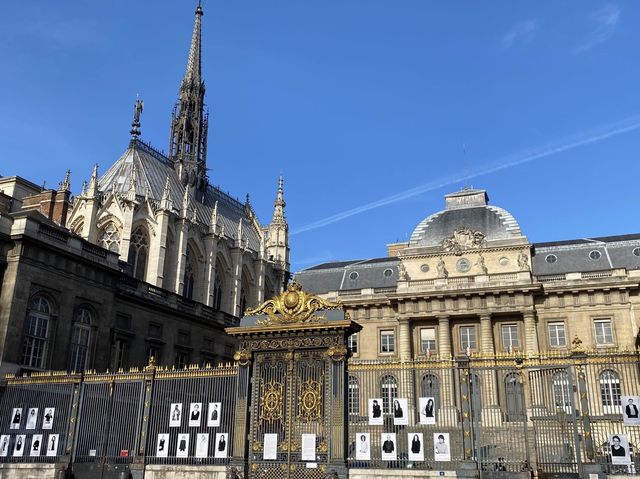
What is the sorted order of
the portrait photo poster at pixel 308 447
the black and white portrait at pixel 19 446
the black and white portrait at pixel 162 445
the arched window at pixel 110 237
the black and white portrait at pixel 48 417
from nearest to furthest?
the portrait photo poster at pixel 308 447
the black and white portrait at pixel 162 445
the black and white portrait at pixel 48 417
the black and white portrait at pixel 19 446
the arched window at pixel 110 237

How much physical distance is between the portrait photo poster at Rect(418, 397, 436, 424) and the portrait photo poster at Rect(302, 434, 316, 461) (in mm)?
2698

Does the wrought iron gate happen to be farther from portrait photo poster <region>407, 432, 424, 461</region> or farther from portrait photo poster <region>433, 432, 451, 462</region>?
portrait photo poster <region>433, 432, 451, 462</region>

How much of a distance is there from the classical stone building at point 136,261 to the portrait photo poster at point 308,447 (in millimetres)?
14682

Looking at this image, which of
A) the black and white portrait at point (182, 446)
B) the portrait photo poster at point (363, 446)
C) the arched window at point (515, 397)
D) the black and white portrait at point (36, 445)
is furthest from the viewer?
the black and white portrait at point (36, 445)

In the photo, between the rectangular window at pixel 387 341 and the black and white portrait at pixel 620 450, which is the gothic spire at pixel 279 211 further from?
the black and white portrait at pixel 620 450

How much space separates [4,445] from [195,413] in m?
7.55

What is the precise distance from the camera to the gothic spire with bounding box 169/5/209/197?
66.6m

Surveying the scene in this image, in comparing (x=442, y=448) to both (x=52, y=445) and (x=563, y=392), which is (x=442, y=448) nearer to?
(x=563, y=392)

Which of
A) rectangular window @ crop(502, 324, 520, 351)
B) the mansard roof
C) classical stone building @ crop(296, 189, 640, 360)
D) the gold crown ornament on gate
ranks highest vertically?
the mansard roof

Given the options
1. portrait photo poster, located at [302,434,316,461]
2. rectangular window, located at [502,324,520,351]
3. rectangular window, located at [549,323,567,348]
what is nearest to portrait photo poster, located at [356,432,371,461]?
portrait photo poster, located at [302,434,316,461]

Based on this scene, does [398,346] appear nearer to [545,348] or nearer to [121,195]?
[545,348]

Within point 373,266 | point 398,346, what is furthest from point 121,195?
point 398,346

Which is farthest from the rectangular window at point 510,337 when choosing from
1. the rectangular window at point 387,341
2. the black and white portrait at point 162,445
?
the black and white portrait at point 162,445

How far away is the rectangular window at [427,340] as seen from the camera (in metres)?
41.8
